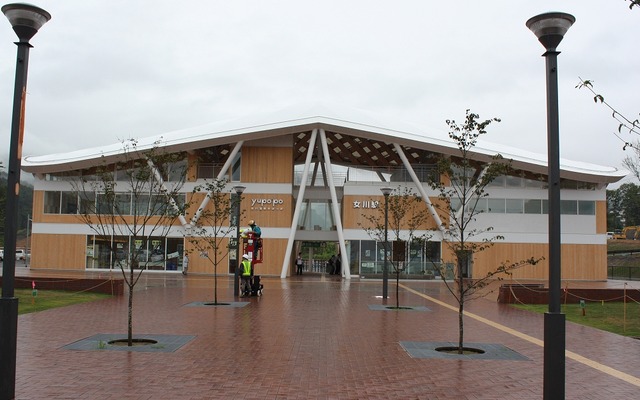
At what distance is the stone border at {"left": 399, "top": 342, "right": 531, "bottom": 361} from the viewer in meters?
10.5

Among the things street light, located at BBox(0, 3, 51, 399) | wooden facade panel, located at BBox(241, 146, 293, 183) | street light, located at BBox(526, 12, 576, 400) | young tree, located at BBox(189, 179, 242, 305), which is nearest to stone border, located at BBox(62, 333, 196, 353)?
street light, located at BBox(0, 3, 51, 399)

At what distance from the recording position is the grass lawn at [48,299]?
55.8ft

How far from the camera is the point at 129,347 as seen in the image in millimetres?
10750

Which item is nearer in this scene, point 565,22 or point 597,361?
point 565,22

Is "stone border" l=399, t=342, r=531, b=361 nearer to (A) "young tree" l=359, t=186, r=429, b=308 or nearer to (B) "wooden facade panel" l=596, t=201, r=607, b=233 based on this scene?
(A) "young tree" l=359, t=186, r=429, b=308

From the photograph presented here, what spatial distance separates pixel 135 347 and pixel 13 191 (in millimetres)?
4693

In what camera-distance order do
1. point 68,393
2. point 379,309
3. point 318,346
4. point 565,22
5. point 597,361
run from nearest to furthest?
point 565,22 → point 68,393 → point 597,361 → point 318,346 → point 379,309

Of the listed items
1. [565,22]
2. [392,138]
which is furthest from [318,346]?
[392,138]

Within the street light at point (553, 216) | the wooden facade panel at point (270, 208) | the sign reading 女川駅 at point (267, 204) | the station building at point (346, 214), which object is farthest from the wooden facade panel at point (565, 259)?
the street light at point (553, 216)

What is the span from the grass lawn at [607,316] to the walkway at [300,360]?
1.12 meters

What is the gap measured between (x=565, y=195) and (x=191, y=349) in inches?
1388

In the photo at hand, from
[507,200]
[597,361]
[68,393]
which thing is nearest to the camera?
[68,393]

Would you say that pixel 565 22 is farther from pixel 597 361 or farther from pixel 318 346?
pixel 318 346

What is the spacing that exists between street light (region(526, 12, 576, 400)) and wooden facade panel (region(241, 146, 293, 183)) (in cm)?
3344
